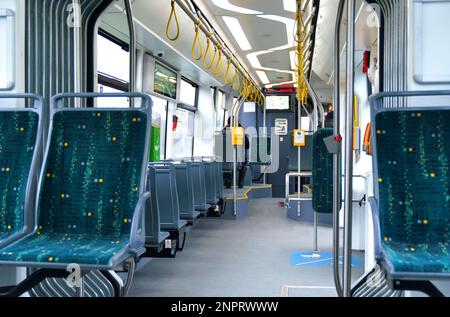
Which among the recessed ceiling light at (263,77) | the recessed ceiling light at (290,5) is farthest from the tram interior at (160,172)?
the recessed ceiling light at (263,77)

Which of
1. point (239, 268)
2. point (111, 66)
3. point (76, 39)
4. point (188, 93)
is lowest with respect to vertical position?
point (239, 268)

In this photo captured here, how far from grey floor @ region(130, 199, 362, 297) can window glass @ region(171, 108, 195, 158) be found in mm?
2422

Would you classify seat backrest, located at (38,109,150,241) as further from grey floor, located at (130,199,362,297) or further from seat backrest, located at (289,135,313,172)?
seat backrest, located at (289,135,313,172)

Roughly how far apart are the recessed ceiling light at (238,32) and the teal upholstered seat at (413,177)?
5.10m

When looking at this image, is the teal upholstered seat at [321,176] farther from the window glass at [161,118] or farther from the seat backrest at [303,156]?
the seat backrest at [303,156]

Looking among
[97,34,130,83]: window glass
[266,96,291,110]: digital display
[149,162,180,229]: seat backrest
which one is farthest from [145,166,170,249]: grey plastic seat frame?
[266,96,291,110]: digital display

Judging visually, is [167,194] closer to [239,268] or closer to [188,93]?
[239,268]

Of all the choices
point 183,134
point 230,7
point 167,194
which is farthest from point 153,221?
point 183,134

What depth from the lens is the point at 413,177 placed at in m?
2.22

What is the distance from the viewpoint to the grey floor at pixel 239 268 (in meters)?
4.18

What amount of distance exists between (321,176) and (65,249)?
11.9 feet

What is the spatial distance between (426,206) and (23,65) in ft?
7.12
